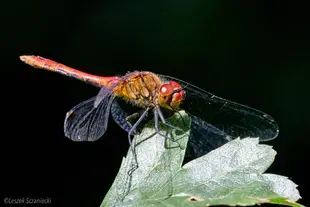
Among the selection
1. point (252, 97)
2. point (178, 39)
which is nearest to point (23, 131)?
point (178, 39)

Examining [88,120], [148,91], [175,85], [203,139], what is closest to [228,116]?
[203,139]

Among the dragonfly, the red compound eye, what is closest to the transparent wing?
the dragonfly

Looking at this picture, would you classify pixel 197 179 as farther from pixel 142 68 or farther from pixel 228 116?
pixel 142 68

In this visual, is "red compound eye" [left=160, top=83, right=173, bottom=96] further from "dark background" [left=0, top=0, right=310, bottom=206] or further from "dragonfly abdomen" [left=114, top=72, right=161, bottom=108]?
"dark background" [left=0, top=0, right=310, bottom=206]

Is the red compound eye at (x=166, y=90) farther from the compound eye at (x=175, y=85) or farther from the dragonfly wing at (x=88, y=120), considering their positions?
the dragonfly wing at (x=88, y=120)

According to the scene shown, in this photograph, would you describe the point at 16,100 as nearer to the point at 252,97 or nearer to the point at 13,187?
the point at 13,187
